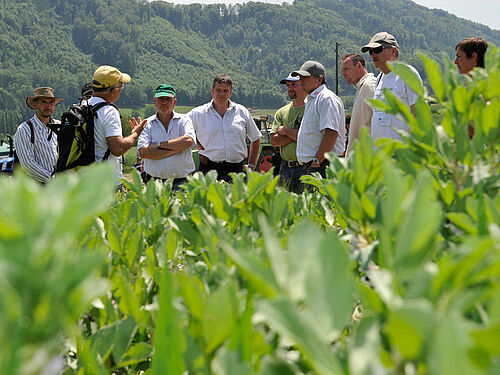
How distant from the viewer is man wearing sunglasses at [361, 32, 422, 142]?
456 centimetres

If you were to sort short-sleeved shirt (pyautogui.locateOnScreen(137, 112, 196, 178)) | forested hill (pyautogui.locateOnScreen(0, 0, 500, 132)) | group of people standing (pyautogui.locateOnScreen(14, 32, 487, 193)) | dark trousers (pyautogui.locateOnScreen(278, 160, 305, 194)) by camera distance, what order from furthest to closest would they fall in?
forested hill (pyautogui.locateOnScreen(0, 0, 500, 132))
dark trousers (pyautogui.locateOnScreen(278, 160, 305, 194))
short-sleeved shirt (pyautogui.locateOnScreen(137, 112, 196, 178))
group of people standing (pyautogui.locateOnScreen(14, 32, 487, 193))

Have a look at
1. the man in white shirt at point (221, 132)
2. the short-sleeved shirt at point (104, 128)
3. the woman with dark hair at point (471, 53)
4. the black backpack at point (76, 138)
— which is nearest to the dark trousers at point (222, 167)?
the man in white shirt at point (221, 132)

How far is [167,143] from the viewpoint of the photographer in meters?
5.26

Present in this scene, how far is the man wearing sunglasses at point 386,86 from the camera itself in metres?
4.56

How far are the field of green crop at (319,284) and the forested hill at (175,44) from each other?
108 metres

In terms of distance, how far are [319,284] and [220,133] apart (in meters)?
5.77

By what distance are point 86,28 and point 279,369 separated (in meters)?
178

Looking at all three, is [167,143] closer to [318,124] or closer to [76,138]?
[76,138]

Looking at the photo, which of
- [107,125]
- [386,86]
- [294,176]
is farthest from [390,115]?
[107,125]

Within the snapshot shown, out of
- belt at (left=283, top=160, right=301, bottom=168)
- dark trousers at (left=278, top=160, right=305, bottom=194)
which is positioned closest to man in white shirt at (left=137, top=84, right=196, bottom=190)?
dark trousers at (left=278, top=160, right=305, bottom=194)

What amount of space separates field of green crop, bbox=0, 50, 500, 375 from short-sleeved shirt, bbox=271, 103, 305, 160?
5382 mm

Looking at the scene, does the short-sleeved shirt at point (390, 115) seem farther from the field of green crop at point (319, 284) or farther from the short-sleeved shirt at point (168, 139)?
the field of green crop at point (319, 284)

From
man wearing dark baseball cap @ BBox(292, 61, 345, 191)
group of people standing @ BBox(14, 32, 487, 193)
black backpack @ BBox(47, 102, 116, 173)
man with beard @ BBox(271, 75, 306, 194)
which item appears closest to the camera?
black backpack @ BBox(47, 102, 116, 173)

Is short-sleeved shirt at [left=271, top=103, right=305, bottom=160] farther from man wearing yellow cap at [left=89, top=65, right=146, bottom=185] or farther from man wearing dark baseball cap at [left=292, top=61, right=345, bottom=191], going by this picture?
man wearing yellow cap at [left=89, top=65, right=146, bottom=185]
